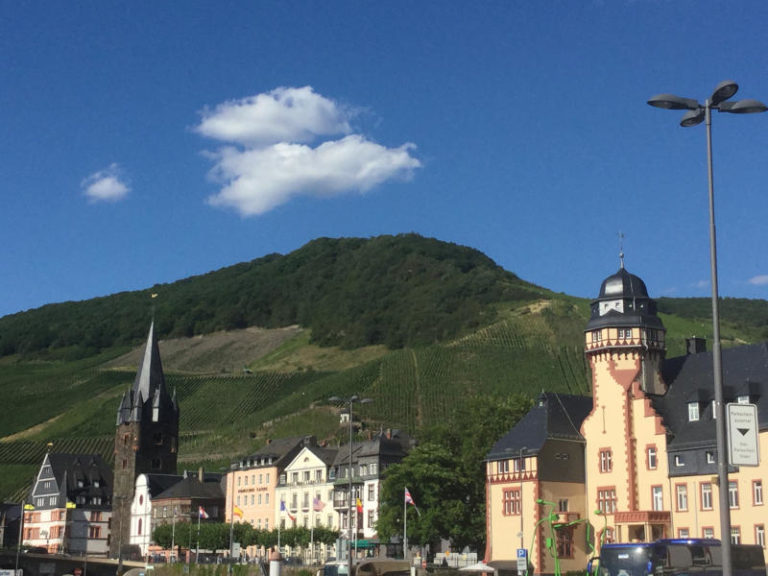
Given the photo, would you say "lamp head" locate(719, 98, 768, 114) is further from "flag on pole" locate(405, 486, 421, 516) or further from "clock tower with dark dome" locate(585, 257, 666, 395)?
"flag on pole" locate(405, 486, 421, 516)

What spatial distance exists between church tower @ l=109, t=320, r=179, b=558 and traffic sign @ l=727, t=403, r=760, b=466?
346ft

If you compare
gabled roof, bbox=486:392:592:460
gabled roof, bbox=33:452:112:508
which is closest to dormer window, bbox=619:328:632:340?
gabled roof, bbox=486:392:592:460

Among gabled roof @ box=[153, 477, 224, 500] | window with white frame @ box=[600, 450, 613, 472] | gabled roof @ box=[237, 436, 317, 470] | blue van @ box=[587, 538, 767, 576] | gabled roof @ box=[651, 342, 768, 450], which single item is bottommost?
blue van @ box=[587, 538, 767, 576]

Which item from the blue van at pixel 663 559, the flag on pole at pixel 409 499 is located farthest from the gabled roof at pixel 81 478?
the blue van at pixel 663 559

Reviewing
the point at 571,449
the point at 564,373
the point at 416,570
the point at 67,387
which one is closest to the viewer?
the point at 416,570

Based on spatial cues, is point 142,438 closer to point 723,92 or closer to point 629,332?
point 629,332

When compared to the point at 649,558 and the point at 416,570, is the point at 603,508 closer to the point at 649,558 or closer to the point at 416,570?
the point at 416,570

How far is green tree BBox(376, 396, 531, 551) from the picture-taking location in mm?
70125

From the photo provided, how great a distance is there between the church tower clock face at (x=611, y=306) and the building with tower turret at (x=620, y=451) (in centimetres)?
7

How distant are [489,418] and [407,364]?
2777 inches

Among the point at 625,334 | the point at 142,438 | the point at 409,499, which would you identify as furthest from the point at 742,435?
the point at 142,438

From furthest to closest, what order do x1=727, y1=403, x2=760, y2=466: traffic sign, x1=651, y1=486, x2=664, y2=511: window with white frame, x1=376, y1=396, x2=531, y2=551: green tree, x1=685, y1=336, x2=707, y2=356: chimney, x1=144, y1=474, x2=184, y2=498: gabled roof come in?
x1=144, y1=474, x2=184, y2=498: gabled roof → x1=376, y1=396, x2=531, y2=551: green tree → x1=685, y1=336, x2=707, y2=356: chimney → x1=651, y1=486, x2=664, y2=511: window with white frame → x1=727, y1=403, x2=760, y2=466: traffic sign

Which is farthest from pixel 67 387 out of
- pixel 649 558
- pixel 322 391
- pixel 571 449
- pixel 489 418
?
pixel 649 558

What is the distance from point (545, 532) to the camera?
61.5 meters
